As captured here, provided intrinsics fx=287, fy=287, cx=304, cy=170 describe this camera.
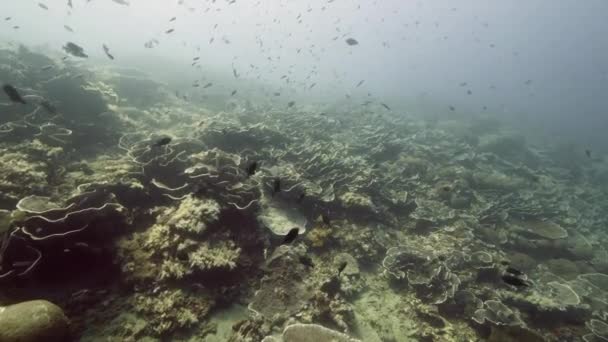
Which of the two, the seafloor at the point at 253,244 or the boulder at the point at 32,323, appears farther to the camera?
the seafloor at the point at 253,244

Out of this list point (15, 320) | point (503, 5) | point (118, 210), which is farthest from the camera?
point (503, 5)

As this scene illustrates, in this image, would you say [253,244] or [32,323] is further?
[253,244]

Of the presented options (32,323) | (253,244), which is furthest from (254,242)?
(32,323)

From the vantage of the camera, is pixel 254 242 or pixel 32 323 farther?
pixel 254 242

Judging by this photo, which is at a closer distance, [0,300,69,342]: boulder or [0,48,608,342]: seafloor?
[0,300,69,342]: boulder

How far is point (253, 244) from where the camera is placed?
6293 millimetres

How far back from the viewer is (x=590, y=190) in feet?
61.4

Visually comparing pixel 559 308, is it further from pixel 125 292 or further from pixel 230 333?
pixel 125 292

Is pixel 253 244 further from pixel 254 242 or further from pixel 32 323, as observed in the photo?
pixel 32 323

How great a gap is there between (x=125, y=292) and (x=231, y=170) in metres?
3.26

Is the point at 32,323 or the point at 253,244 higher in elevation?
the point at 32,323

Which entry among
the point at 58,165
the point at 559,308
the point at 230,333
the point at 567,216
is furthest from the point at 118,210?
the point at 567,216

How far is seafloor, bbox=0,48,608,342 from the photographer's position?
4.62m

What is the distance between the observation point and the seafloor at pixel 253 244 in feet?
15.1
